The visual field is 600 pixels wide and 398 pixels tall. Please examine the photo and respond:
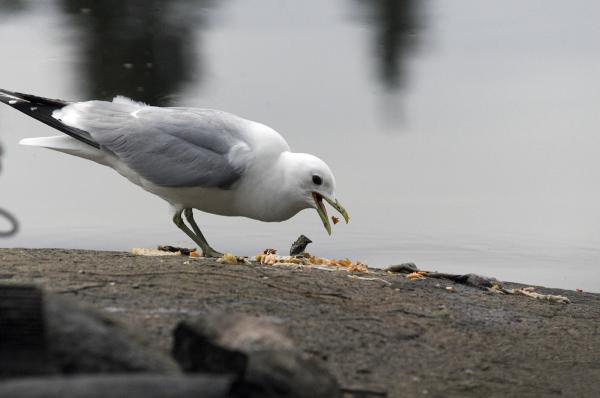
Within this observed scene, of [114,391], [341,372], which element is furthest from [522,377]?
[114,391]

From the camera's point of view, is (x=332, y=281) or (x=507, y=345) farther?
(x=332, y=281)

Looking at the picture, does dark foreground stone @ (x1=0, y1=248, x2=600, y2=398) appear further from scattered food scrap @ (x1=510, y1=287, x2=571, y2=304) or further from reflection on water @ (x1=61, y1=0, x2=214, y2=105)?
reflection on water @ (x1=61, y1=0, x2=214, y2=105)

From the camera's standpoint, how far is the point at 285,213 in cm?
715

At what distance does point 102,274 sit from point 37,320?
196 cm

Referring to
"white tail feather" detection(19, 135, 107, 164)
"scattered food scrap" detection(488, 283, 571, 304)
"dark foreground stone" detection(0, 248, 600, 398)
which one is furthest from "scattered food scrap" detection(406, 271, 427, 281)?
"white tail feather" detection(19, 135, 107, 164)

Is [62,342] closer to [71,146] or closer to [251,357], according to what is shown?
[251,357]

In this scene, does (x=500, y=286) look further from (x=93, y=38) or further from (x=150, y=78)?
(x=93, y=38)

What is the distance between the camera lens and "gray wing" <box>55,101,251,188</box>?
23.0 ft

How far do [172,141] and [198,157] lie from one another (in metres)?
0.22

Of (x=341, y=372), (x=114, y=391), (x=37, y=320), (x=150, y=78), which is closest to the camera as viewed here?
(x=114, y=391)

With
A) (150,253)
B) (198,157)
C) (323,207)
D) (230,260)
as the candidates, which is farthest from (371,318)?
(150,253)

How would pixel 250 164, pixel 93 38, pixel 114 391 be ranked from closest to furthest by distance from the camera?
pixel 114 391, pixel 250 164, pixel 93 38

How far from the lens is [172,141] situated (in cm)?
720

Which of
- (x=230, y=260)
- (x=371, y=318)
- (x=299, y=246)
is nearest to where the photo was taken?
(x=371, y=318)
